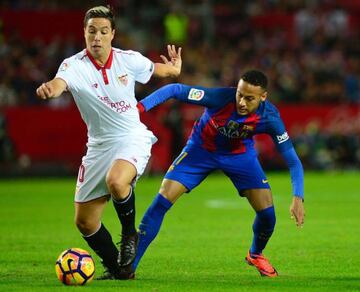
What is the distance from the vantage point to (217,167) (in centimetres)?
974

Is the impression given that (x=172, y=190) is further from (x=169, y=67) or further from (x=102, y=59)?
(x=102, y=59)

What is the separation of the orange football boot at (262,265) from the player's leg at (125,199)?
4.79 ft

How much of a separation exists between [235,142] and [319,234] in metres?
4.50

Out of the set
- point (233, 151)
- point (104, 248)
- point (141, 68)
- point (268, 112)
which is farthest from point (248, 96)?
point (104, 248)

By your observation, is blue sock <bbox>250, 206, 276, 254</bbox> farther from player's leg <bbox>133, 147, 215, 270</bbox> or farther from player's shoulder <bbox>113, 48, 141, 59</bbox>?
player's shoulder <bbox>113, 48, 141, 59</bbox>

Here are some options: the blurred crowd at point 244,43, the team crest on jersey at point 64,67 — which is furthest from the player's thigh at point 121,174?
the blurred crowd at point 244,43

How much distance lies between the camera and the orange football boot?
955 cm

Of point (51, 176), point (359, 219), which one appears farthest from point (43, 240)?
point (51, 176)

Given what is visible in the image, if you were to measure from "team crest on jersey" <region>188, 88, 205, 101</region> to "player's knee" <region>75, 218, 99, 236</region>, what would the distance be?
5.17 ft

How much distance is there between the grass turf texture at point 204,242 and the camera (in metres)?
8.88

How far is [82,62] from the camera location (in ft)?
29.5

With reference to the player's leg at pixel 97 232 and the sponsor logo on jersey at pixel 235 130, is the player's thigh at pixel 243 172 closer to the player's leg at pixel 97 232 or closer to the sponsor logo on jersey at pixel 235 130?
the sponsor logo on jersey at pixel 235 130

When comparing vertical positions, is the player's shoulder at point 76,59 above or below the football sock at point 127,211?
above


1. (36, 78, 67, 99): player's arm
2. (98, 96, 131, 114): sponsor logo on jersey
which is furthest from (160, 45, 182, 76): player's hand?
(36, 78, 67, 99): player's arm
